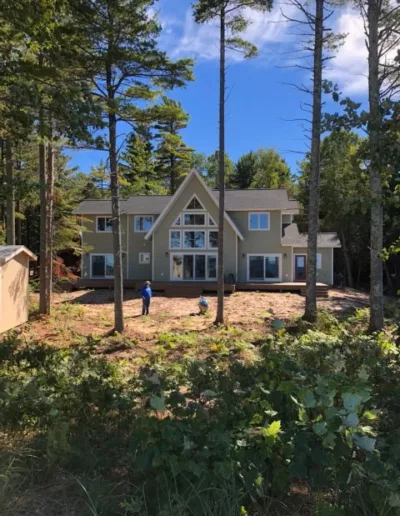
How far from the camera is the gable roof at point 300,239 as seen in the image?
26062 mm

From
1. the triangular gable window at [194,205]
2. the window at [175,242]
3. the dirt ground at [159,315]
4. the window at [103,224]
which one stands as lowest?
the dirt ground at [159,315]

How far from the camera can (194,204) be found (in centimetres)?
2638

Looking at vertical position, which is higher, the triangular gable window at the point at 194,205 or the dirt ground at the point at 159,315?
the triangular gable window at the point at 194,205

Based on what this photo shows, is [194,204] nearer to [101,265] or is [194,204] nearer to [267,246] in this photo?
[267,246]

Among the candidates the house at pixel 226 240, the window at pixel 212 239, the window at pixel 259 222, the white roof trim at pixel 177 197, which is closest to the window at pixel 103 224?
the house at pixel 226 240

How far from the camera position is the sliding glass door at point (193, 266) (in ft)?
86.0

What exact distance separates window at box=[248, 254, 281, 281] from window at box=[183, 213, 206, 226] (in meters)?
3.89

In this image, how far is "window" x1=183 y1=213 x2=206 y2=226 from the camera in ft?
86.5

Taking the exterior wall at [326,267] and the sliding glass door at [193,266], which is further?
the exterior wall at [326,267]

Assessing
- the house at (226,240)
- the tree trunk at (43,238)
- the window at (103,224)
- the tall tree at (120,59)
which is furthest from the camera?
the window at (103,224)

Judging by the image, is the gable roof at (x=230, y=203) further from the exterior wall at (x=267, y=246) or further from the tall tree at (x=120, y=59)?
the tall tree at (x=120, y=59)

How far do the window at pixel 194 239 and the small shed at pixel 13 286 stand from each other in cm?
1208

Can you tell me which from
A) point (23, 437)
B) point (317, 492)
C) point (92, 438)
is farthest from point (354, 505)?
point (23, 437)

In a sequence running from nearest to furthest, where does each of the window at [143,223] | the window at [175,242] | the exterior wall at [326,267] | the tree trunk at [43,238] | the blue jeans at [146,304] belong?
the tree trunk at [43,238] < the blue jeans at [146,304] < the window at [175,242] < the exterior wall at [326,267] < the window at [143,223]
